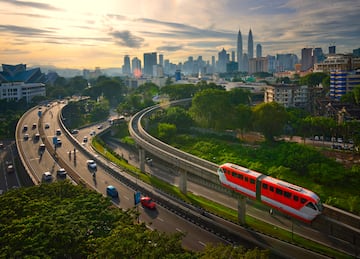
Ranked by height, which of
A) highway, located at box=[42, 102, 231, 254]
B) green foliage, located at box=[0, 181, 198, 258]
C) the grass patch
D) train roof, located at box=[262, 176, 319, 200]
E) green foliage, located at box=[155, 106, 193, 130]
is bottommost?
the grass patch

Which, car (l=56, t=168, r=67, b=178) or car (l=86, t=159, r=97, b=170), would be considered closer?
car (l=56, t=168, r=67, b=178)

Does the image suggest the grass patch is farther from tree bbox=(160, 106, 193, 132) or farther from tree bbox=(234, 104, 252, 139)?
tree bbox=(160, 106, 193, 132)

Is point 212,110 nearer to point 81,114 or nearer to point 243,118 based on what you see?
point 243,118

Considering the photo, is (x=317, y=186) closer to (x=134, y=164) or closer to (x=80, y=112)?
(x=134, y=164)

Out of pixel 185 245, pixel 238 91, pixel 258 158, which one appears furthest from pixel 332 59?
pixel 185 245

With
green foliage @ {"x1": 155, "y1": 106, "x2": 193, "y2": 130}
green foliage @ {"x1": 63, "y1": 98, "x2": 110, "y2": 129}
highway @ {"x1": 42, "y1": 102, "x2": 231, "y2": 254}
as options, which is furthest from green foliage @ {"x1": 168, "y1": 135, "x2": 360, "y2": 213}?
green foliage @ {"x1": 63, "y1": 98, "x2": 110, "y2": 129}

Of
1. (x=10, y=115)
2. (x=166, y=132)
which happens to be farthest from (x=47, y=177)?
(x=10, y=115)

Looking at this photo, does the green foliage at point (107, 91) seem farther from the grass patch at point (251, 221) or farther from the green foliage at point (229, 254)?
the green foliage at point (229, 254)
